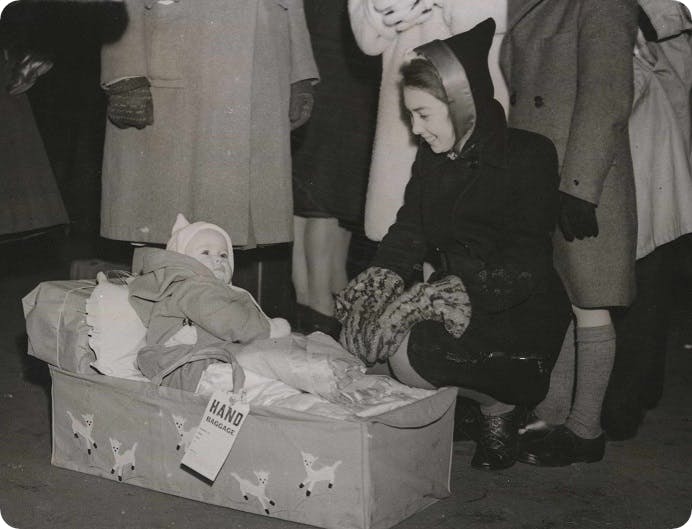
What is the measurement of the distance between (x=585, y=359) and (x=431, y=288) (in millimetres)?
644

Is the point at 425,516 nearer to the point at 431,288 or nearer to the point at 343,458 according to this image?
the point at 343,458

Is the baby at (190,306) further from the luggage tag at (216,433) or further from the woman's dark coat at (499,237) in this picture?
the woman's dark coat at (499,237)

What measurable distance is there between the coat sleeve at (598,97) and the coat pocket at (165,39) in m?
1.39

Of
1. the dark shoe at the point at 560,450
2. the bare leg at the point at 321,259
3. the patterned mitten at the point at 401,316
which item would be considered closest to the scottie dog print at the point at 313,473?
the patterned mitten at the point at 401,316

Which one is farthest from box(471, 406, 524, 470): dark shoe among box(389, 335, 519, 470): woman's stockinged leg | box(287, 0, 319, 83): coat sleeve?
box(287, 0, 319, 83): coat sleeve

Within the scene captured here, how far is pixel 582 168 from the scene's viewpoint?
2.91 meters

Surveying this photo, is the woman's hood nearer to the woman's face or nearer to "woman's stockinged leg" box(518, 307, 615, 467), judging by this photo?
the woman's face

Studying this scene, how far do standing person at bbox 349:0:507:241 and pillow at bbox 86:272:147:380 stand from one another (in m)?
0.95

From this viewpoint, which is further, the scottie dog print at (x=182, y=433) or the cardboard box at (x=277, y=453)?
the scottie dog print at (x=182, y=433)

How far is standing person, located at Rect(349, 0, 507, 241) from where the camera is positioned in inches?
128

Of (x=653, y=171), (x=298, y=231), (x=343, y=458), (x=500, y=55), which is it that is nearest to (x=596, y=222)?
(x=653, y=171)

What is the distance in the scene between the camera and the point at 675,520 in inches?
110

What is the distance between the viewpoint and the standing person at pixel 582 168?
9.59ft

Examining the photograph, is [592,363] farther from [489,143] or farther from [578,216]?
[489,143]
